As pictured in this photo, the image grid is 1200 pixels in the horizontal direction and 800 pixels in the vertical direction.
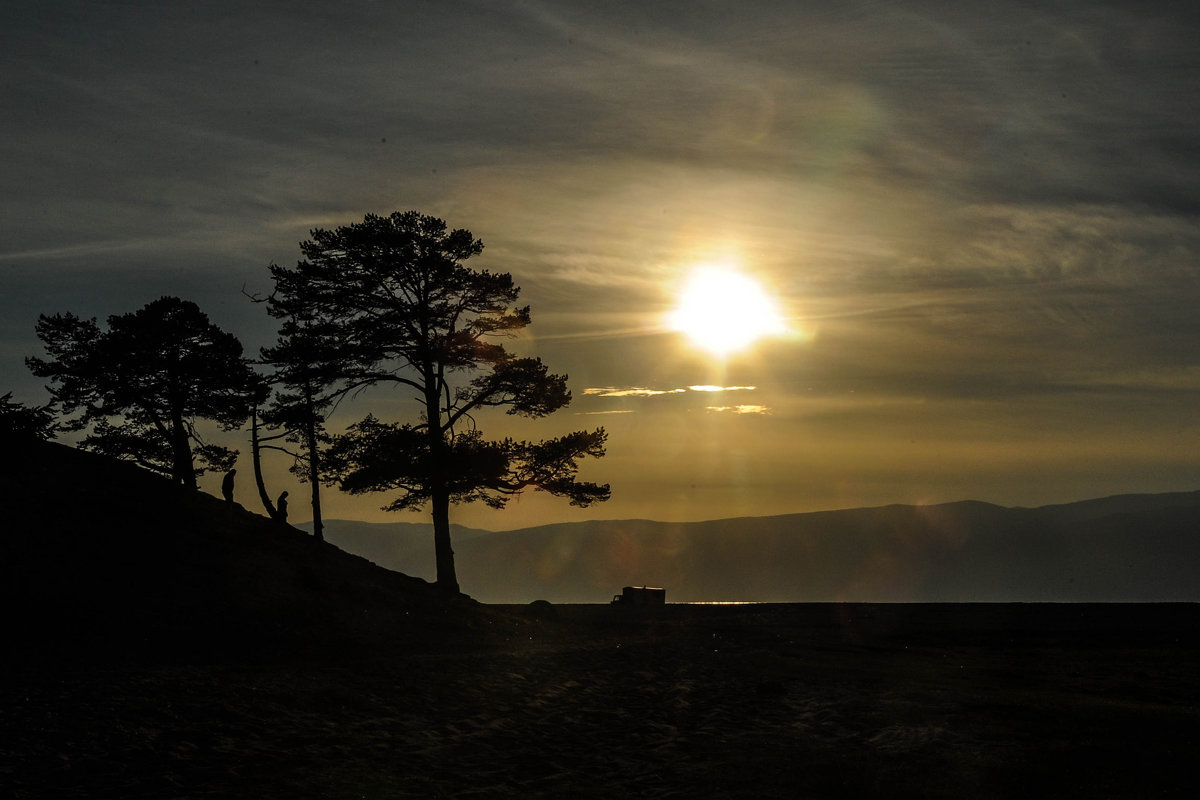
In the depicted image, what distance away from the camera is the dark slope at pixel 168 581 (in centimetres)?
2327

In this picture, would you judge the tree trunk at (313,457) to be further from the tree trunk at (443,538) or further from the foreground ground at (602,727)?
the foreground ground at (602,727)

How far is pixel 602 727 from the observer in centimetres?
1716

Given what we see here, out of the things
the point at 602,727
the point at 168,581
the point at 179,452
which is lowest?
the point at 602,727

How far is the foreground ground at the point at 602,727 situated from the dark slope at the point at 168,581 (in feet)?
10.5

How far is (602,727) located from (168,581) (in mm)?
15204

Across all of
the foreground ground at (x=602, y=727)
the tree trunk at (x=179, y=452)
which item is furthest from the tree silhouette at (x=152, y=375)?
the foreground ground at (x=602, y=727)

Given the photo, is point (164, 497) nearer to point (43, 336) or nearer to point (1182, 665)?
point (43, 336)

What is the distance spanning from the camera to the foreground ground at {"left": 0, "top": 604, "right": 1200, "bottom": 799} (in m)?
13.0

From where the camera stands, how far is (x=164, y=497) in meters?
33.6

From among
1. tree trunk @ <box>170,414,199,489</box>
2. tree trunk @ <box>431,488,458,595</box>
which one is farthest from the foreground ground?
tree trunk @ <box>170,414,199,489</box>

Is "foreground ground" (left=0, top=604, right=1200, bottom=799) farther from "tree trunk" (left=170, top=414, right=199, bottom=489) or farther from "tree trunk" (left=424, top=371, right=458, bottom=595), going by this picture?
"tree trunk" (left=170, top=414, right=199, bottom=489)

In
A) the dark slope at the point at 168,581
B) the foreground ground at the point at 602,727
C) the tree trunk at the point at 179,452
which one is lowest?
the foreground ground at the point at 602,727

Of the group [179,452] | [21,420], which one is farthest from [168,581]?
[179,452]

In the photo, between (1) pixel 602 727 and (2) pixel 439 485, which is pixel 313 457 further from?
(1) pixel 602 727
